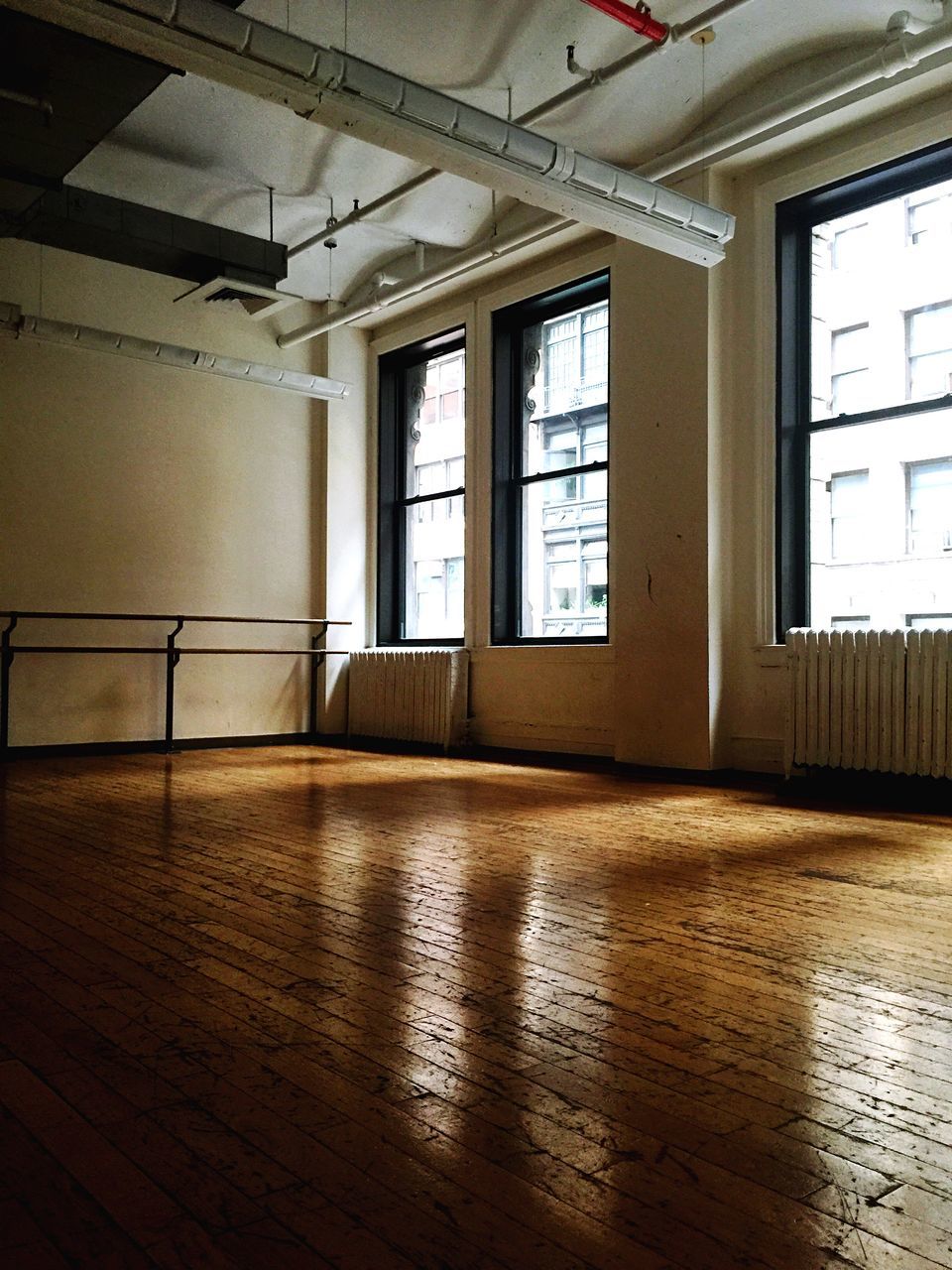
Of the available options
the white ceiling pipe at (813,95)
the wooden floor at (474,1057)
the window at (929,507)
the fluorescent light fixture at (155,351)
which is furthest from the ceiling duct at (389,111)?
the fluorescent light fixture at (155,351)

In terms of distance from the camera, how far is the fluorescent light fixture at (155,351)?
21.9 feet

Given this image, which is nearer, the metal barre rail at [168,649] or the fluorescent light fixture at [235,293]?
the fluorescent light fixture at [235,293]

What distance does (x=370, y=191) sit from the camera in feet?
23.1

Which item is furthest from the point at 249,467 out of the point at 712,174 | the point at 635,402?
the point at 712,174

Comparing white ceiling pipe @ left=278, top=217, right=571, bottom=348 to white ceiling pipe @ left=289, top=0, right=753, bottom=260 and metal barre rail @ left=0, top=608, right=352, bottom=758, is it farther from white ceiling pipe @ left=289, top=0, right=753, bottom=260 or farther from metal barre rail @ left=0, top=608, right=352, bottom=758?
metal barre rail @ left=0, top=608, right=352, bottom=758

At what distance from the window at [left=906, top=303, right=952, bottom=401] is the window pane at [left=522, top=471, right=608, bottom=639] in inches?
91.3

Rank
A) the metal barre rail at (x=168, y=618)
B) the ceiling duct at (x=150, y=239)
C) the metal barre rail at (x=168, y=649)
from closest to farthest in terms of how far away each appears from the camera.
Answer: the ceiling duct at (x=150, y=239)
the metal barre rail at (x=168, y=649)
the metal barre rail at (x=168, y=618)

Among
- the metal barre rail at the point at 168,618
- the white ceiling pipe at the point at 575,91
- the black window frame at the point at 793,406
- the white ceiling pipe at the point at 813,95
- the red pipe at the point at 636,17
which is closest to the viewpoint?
the red pipe at the point at 636,17

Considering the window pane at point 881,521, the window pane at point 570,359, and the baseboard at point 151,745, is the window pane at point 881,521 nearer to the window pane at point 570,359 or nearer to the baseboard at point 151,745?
the window pane at point 570,359

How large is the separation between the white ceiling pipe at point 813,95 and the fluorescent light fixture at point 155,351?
309 cm

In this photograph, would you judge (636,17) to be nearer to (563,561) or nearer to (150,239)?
(150,239)

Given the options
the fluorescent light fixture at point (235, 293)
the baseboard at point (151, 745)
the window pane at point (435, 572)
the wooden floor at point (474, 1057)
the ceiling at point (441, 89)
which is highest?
the ceiling at point (441, 89)

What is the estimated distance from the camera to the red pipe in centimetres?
417

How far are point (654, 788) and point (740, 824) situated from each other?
128cm
